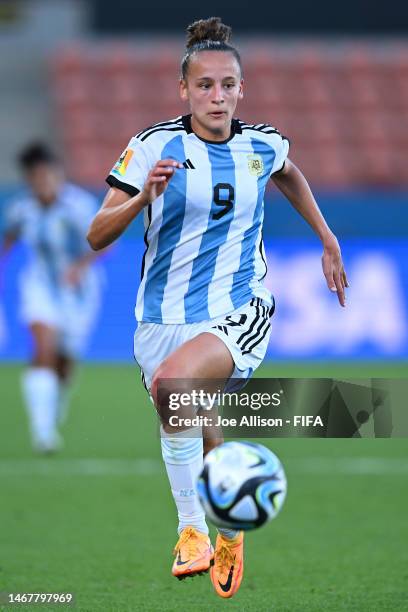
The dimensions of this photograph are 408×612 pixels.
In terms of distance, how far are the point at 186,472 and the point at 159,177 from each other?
4.56 feet

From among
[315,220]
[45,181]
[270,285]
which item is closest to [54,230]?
[45,181]

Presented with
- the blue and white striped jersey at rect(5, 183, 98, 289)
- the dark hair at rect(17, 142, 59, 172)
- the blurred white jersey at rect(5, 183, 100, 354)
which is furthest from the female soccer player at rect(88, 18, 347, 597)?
the blue and white striped jersey at rect(5, 183, 98, 289)

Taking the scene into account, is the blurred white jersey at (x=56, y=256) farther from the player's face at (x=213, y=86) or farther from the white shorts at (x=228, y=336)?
the player's face at (x=213, y=86)

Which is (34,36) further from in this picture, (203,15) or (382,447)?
(382,447)

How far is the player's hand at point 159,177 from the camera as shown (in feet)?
15.1

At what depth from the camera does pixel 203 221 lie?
17.2 feet

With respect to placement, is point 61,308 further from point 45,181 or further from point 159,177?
point 159,177

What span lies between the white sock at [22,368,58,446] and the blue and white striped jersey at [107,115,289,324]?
4.76 m

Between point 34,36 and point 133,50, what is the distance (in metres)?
1.55

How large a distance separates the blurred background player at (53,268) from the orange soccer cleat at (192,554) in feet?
16.4

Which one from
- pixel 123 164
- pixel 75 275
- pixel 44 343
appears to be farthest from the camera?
pixel 44 343

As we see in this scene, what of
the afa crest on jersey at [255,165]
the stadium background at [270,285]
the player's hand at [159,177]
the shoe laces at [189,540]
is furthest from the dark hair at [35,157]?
the player's hand at [159,177]

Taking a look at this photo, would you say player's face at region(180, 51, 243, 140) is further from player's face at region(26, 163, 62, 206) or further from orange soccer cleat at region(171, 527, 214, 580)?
player's face at region(26, 163, 62, 206)

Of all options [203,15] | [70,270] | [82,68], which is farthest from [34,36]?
[70,270]
